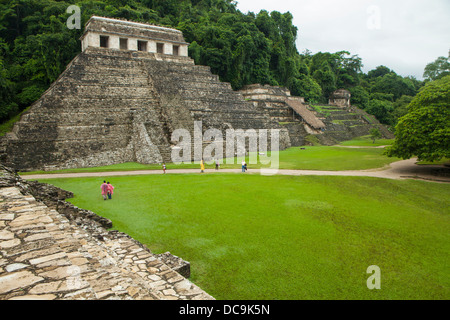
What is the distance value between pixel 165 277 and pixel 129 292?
4.54 ft

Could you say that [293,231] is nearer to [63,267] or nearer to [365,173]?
[63,267]

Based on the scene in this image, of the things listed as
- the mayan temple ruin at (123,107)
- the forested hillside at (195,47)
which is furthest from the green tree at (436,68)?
the mayan temple ruin at (123,107)

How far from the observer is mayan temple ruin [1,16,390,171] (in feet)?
61.3

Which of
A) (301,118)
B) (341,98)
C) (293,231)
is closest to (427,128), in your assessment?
(293,231)

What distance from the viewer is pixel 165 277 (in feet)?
17.1

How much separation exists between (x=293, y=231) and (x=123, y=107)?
699 inches

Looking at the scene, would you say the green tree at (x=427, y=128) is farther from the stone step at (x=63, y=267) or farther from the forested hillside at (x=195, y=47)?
the forested hillside at (x=195, y=47)

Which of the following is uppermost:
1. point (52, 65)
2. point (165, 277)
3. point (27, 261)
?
point (52, 65)

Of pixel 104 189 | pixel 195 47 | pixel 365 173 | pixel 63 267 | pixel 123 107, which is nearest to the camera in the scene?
pixel 63 267

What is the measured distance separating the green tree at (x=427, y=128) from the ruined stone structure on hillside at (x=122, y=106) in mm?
12857

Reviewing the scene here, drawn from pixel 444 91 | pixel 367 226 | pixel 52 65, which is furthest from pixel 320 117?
pixel 367 226

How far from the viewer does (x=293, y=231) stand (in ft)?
27.3

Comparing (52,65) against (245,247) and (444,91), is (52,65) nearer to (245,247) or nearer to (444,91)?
(245,247)

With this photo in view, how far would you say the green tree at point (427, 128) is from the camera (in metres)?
15.7
